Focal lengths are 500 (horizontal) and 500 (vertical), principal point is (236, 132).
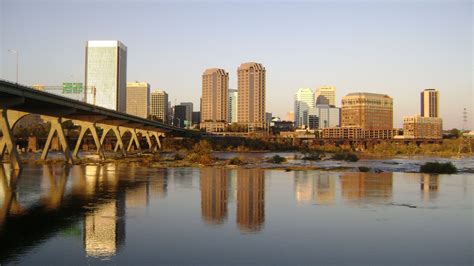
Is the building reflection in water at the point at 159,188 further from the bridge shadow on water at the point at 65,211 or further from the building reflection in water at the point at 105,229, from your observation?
the building reflection in water at the point at 105,229

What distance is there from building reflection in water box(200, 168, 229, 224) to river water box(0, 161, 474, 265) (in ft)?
0.39

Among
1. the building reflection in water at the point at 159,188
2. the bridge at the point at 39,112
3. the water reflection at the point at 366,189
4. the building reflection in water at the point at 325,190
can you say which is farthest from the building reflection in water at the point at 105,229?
the bridge at the point at 39,112

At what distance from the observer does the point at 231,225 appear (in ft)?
85.7

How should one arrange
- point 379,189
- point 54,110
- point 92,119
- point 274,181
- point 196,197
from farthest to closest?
point 92,119, point 54,110, point 274,181, point 379,189, point 196,197

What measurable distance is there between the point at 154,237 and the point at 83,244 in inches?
125

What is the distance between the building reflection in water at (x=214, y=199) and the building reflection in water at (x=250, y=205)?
1026mm

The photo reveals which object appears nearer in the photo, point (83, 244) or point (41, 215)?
point (83, 244)

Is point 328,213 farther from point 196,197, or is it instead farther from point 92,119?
point 92,119

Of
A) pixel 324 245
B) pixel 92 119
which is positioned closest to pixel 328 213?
pixel 324 245

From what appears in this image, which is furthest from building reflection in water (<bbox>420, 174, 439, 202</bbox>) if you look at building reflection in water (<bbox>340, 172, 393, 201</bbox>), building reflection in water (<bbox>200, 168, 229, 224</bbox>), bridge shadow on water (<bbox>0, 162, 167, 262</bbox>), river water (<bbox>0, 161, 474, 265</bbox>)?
bridge shadow on water (<bbox>0, 162, 167, 262</bbox>)

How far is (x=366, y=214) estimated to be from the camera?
3058 cm

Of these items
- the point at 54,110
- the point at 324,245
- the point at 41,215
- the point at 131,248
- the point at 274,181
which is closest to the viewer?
the point at 131,248

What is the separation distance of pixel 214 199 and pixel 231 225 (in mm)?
10401

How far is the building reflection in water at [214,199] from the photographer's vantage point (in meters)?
28.6
